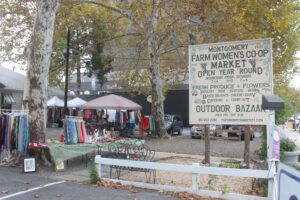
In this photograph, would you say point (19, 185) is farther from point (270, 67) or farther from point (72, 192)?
point (270, 67)

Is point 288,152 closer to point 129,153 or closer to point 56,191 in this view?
point 129,153

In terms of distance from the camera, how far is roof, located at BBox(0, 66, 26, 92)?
2783cm

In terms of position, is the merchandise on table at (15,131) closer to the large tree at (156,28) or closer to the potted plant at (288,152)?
the potted plant at (288,152)

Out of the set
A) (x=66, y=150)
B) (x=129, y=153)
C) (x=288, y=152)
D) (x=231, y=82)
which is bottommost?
(x=129, y=153)

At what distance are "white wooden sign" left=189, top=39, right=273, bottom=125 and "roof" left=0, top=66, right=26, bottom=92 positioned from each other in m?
18.2

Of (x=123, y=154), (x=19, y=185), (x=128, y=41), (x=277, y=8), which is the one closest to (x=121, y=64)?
(x=128, y=41)

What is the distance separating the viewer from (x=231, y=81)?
10.9m

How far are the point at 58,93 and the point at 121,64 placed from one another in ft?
19.7

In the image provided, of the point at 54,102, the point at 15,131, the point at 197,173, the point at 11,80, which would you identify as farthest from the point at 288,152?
the point at 54,102

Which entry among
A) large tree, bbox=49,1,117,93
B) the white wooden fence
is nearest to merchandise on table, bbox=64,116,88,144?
the white wooden fence

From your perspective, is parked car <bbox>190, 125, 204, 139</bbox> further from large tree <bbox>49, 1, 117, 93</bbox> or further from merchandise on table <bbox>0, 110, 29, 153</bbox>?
merchandise on table <bbox>0, 110, 29, 153</bbox>

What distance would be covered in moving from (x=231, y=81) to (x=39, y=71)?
18.4ft

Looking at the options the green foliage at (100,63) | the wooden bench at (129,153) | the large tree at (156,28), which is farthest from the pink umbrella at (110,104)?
the wooden bench at (129,153)

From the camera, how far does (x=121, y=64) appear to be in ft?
112
